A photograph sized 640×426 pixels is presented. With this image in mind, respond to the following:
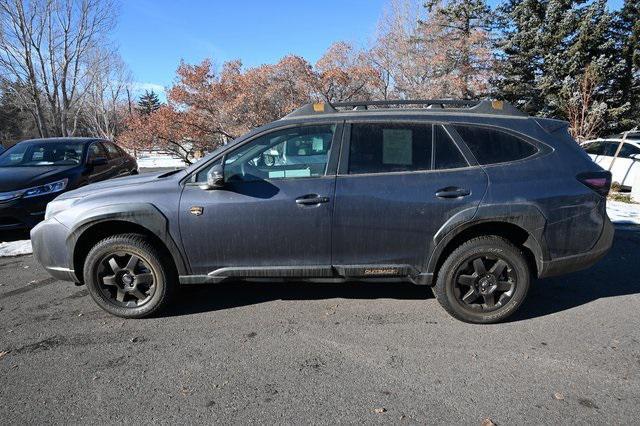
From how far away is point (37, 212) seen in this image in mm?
6238

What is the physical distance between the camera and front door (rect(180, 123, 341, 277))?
3375 millimetres

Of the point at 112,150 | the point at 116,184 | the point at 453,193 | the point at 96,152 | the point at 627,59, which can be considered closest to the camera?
the point at 453,193

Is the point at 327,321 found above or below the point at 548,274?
below

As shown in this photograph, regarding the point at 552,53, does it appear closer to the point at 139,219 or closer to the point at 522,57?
the point at 522,57

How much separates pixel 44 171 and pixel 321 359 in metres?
6.06

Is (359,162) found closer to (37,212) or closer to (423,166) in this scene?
(423,166)

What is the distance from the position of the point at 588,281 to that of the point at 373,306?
2.43 meters

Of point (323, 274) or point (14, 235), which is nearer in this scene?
point (323, 274)

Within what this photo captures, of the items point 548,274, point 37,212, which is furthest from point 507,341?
point 37,212

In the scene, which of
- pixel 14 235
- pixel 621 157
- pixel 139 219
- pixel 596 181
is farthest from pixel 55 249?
pixel 621 157

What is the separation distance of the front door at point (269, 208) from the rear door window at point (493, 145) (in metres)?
1.10

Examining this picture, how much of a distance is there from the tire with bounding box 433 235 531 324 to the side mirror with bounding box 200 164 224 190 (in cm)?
195

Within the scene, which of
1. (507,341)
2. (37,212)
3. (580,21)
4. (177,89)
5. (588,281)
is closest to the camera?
(507,341)

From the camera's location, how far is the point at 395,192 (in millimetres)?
3338
